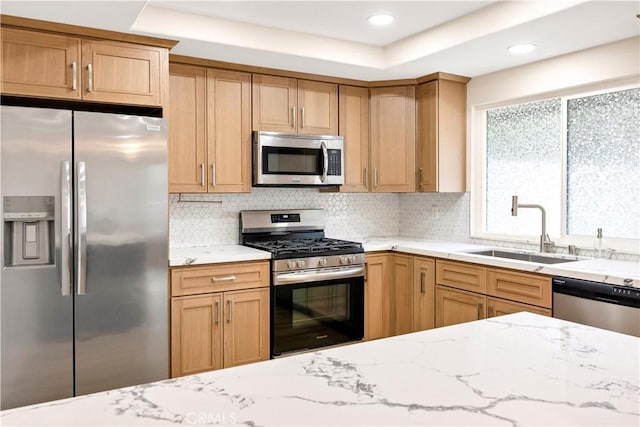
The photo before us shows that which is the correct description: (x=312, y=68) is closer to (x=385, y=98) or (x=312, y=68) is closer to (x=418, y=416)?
(x=385, y=98)

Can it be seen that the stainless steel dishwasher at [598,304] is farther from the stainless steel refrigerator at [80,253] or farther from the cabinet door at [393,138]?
the stainless steel refrigerator at [80,253]

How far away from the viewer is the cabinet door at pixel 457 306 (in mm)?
3363

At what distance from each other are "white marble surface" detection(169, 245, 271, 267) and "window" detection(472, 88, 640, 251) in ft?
6.33

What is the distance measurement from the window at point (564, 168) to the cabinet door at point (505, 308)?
734 mm

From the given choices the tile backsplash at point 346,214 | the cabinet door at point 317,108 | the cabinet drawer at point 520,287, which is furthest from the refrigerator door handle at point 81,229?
the cabinet drawer at point 520,287

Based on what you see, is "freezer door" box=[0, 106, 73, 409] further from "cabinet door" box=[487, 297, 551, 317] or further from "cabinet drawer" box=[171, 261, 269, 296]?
"cabinet door" box=[487, 297, 551, 317]

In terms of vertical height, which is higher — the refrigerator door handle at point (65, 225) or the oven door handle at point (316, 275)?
the refrigerator door handle at point (65, 225)

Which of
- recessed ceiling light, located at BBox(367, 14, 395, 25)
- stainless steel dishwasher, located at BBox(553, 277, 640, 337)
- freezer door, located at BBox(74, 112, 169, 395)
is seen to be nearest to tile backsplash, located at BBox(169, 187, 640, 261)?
stainless steel dishwasher, located at BBox(553, 277, 640, 337)

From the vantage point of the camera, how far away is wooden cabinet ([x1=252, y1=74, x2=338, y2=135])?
12.4 feet

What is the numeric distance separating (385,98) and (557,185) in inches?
60.1

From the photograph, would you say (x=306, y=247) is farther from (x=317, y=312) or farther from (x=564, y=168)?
(x=564, y=168)

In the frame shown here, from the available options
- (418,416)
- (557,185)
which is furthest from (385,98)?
(418,416)

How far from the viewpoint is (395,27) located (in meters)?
3.34

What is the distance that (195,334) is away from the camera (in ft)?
10.6
